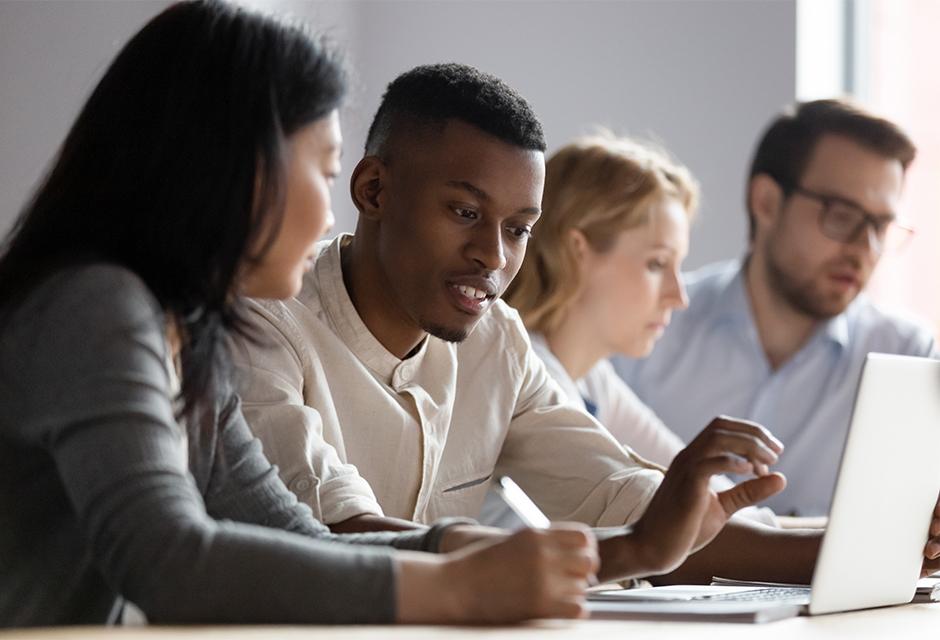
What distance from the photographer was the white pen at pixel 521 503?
154cm

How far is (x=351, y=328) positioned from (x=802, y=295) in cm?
176

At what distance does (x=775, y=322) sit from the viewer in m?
3.09

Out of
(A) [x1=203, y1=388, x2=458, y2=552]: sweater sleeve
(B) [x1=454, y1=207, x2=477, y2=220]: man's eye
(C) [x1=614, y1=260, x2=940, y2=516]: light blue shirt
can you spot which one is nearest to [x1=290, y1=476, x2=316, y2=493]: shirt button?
(A) [x1=203, y1=388, x2=458, y2=552]: sweater sleeve

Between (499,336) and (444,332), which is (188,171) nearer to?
(444,332)

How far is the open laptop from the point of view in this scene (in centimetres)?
110

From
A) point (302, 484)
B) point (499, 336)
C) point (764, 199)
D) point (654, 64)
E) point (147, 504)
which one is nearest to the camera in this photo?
point (147, 504)

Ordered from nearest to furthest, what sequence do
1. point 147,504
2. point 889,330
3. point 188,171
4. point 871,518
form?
point 147,504
point 188,171
point 871,518
point 889,330

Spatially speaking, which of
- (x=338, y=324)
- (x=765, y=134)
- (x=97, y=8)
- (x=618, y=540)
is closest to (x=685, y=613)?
(x=618, y=540)

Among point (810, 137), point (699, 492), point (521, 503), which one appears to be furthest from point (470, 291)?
point (810, 137)

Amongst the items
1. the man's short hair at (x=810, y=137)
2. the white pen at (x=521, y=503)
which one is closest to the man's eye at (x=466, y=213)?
the white pen at (x=521, y=503)

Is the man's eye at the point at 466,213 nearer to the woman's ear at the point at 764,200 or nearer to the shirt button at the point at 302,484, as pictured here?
the shirt button at the point at 302,484

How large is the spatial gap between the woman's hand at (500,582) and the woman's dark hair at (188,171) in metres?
0.27

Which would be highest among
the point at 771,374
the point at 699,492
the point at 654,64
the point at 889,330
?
the point at 654,64

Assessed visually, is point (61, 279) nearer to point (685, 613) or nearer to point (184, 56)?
point (184, 56)
